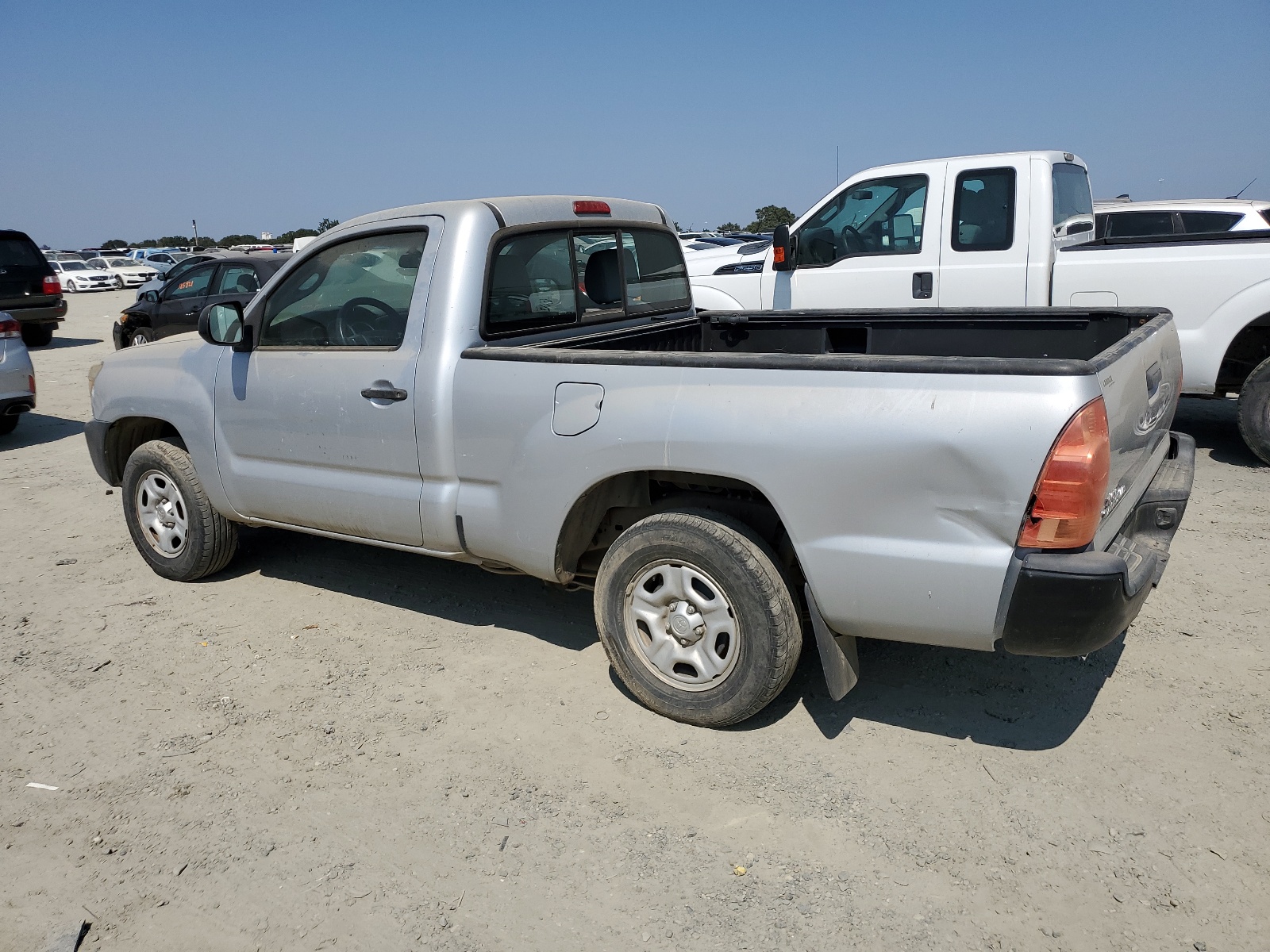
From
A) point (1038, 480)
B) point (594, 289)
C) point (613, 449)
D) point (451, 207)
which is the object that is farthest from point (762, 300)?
point (1038, 480)

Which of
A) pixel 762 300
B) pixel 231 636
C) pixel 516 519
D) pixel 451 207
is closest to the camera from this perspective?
pixel 516 519

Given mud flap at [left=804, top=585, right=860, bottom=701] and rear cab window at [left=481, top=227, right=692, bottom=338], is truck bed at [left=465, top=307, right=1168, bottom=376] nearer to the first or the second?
rear cab window at [left=481, top=227, right=692, bottom=338]

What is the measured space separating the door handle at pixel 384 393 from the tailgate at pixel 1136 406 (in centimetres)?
254

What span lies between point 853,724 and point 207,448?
3303mm

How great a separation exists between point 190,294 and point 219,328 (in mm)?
10027

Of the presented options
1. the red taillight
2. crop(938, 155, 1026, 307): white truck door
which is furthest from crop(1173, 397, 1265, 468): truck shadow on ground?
the red taillight

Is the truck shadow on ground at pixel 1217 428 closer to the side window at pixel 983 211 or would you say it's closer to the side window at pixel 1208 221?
the side window at pixel 1208 221

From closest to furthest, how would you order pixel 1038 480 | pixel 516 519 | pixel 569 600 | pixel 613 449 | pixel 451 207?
pixel 1038 480 → pixel 613 449 → pixel 516 519 → pixel 451 207 → pixel 569 600

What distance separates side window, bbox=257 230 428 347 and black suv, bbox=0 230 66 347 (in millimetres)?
13799

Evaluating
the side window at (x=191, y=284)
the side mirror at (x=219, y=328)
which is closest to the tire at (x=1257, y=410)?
the side mirror at (x=219, y=328)

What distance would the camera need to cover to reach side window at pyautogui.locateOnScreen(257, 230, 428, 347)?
4086 mm

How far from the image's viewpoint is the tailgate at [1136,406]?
2.93 metres

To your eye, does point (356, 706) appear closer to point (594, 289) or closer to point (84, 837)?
point (84, 837)

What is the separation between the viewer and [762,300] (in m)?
8.29
